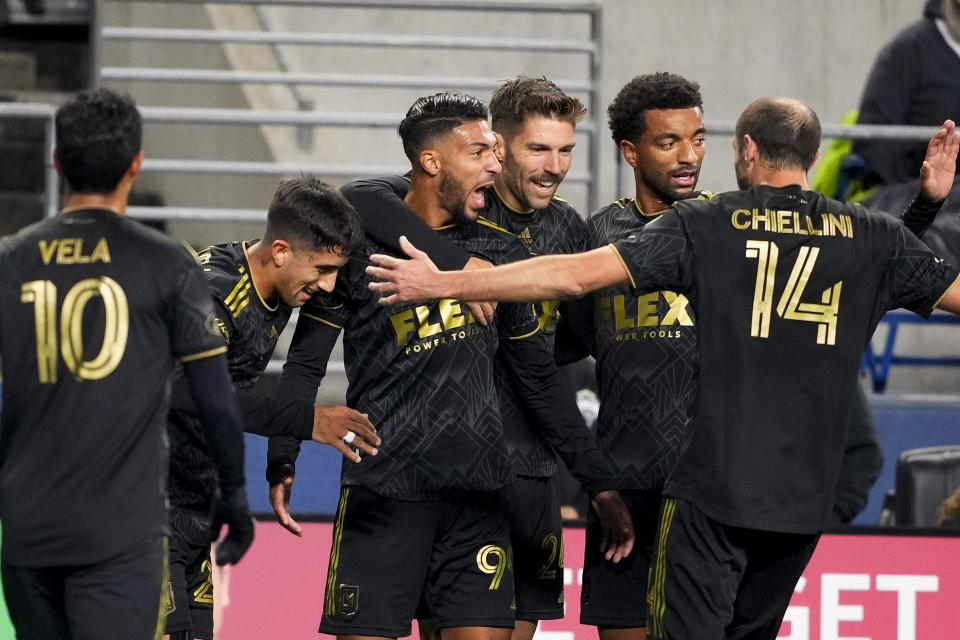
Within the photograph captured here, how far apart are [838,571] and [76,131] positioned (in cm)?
393

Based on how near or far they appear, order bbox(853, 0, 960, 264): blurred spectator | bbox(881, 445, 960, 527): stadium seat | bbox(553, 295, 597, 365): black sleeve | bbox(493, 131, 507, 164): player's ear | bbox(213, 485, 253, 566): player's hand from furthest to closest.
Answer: bbox(853, 0, 960, 264): blurred spectator, bbox(881, 445, 960, 527): stadium seat, bbox(553, 295, 597, 365): black sleeve, bbox(493, 131, 507, 164): player's ear, bbox(213, 485, 253, 566): player's hand

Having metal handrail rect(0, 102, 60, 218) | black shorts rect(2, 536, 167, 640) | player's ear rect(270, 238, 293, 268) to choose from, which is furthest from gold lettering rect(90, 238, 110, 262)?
metal handrail rect(0, 102, 60, 218)

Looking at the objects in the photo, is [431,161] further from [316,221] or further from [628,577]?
[628,577]

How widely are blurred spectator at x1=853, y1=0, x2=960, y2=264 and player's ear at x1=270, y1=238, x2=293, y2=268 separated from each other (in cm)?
455

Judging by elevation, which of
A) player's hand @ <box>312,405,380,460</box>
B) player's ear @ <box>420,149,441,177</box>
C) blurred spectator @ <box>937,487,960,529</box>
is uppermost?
player's ear @ <box>420,149,441,177</box>

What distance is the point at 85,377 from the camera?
3359mm

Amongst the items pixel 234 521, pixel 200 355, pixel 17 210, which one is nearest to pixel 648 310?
pixel 234 521

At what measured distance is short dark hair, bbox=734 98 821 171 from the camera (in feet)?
12.9

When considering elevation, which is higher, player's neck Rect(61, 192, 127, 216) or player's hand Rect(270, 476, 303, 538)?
player's neck Rect(61, 192, 127, 216)

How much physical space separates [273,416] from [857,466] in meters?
3.59

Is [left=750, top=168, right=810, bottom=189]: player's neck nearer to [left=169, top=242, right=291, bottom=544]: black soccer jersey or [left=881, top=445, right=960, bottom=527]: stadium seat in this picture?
[left=169, top=242, right=291, bottom=544]: black soccer jersey

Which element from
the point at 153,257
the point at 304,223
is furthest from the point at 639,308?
the point at 153,257

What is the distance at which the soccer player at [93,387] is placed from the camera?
336 cm

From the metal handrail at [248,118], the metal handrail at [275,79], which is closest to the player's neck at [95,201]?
the metal handrail at [248,118]
